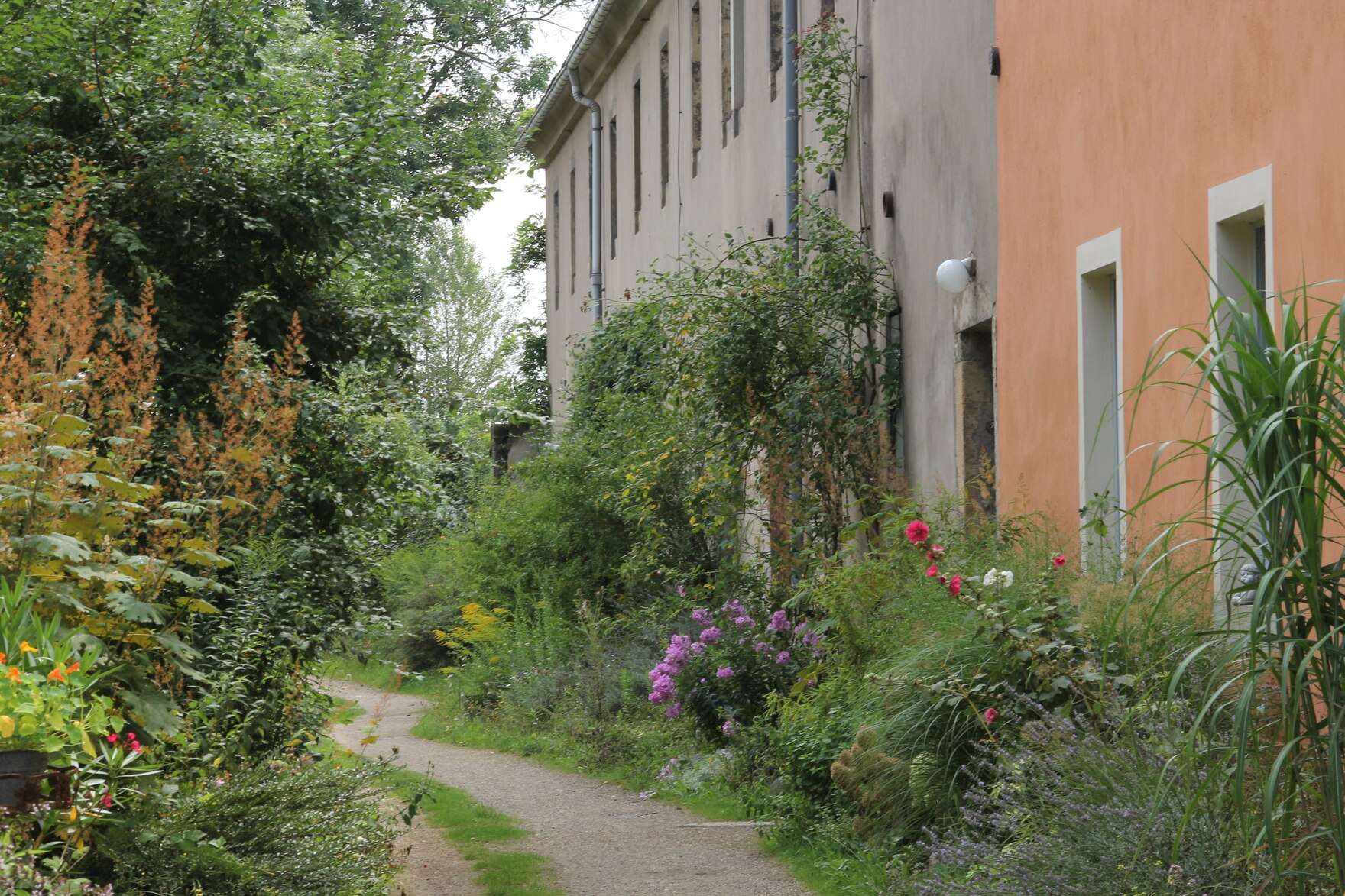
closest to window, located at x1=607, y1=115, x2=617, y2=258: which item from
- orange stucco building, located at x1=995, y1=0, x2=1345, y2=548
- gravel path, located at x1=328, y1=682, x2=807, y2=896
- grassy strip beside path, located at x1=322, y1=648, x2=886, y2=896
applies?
grassy strip beside path, located at x1=322, y1=648, x2=886, y2=896

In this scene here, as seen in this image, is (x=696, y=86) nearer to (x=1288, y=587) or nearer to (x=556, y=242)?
(x=556, y=242)

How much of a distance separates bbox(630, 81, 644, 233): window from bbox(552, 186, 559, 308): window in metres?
5.84

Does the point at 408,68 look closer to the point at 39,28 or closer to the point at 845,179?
the point at 39,28

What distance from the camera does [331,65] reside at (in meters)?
11.5

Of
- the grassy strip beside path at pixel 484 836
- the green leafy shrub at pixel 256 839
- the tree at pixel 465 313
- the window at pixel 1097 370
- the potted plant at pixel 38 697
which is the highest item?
the tree at pixel 465 313

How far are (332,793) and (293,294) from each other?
4.14 metres

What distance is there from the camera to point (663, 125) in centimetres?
1816

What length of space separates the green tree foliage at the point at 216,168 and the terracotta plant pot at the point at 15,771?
3.92 meters

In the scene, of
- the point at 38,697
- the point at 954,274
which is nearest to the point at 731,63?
the point at 954,274

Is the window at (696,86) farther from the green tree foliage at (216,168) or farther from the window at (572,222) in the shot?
the window at (572,222)

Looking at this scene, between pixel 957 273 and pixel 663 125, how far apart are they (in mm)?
9984

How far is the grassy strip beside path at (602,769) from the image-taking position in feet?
20.8

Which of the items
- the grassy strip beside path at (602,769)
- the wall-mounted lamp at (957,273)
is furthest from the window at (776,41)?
the grassy strip beside path at (602,769)

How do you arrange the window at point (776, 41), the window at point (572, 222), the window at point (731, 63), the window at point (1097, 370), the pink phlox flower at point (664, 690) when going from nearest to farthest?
the window at point (1097, 370)
the pink phlox flower at point (664, 690)
the window at point (776, 41)
the window at point (731, 63)
the window at point (572, 222)
